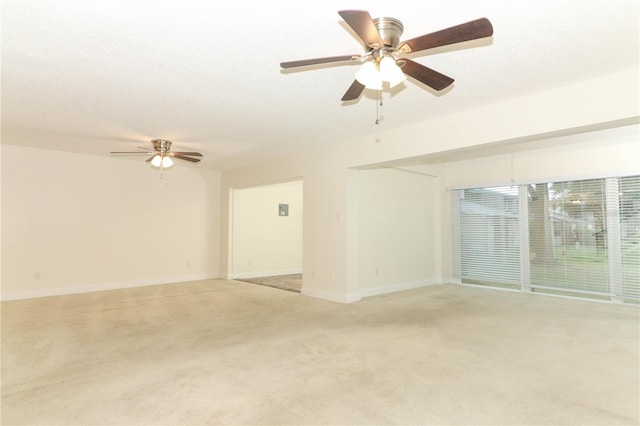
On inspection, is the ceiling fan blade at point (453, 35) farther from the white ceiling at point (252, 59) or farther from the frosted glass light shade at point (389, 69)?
the white ceiling at point (252, 59)

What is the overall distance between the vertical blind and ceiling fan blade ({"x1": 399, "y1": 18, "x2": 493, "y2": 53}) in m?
5.15

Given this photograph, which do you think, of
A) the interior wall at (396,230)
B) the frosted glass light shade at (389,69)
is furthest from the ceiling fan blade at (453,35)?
the interior wall at (396,230)

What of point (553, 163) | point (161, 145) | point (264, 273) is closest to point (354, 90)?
point (161, 145)

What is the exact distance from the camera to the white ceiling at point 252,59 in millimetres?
2188

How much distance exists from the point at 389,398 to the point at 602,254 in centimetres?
509

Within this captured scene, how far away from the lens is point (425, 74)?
2385 mm

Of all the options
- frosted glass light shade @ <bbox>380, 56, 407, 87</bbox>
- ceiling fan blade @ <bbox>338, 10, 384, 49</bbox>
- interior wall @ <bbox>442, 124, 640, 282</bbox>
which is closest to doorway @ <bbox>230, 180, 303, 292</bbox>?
interior wall @ <bbox>442, 124, 640, 282</bbox>

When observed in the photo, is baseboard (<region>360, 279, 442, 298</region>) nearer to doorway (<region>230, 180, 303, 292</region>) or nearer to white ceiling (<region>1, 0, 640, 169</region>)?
doorway (<region>230, 180, 303, 292</region>)

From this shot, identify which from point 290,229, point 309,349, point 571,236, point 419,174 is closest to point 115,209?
point 290,229

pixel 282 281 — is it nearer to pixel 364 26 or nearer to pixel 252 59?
pixel 252 59

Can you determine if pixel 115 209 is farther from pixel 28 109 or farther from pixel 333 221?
pixel 333 221

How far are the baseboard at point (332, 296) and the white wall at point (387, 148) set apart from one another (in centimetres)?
2

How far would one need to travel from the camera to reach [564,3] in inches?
83.4

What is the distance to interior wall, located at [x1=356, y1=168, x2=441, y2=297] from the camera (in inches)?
234
